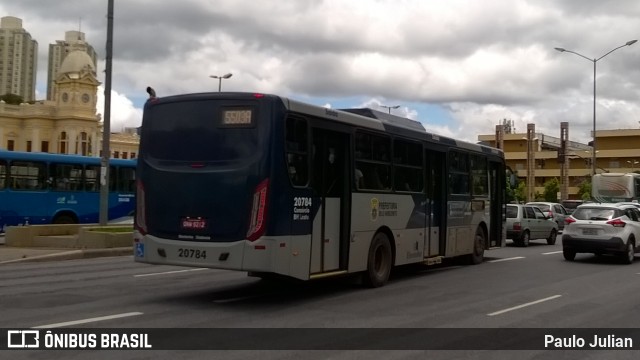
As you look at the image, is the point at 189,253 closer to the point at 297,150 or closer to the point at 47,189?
the point at 297,150

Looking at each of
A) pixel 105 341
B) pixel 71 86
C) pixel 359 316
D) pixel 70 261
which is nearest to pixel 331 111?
pixel 359 316

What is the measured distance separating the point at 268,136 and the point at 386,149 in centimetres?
363

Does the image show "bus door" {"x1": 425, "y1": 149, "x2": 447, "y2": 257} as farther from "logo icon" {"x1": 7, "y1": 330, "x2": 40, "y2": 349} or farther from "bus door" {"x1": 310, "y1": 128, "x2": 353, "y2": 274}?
"logo icon" {"x1": 7, "y1": 330, "x2": 40, "y2": 349}

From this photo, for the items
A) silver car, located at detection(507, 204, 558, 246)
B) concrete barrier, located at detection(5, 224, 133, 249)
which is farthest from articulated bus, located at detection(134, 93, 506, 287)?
silver car, located at detection(507, 204, 558, 246)

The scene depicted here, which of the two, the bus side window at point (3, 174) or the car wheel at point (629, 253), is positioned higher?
the bus side window at point (3, 174)

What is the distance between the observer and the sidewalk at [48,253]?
17.1m

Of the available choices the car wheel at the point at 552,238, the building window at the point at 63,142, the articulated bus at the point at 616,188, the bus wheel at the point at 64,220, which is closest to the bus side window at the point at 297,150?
the bus wheel at the point at 64,220

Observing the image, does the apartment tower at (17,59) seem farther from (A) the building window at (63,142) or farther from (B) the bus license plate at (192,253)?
(B) the bus license plate at (192,253)

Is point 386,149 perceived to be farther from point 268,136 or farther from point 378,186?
point 268,136

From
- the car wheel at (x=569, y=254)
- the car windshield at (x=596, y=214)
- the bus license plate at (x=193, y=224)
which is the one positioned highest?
the car windshield at (x=596, y=214)

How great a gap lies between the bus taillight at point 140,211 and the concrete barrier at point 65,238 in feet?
29.5

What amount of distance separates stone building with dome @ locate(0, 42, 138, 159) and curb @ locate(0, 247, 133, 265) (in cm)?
7117

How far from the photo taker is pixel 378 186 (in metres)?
12.7

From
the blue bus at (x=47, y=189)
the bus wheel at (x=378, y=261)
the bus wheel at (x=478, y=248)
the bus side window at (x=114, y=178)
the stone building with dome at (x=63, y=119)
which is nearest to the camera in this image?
the bus wheel at (x=378, y=261)
